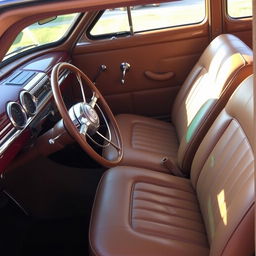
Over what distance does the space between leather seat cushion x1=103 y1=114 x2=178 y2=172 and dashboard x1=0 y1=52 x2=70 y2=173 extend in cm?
43

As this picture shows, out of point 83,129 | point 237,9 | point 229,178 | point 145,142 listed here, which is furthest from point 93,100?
point 237,9

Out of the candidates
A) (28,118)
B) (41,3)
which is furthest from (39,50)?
(41,3)

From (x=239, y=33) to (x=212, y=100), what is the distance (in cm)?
91

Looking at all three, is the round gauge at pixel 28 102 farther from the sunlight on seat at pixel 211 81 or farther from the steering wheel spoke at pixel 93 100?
the sunlight on seat at pixel 211 81

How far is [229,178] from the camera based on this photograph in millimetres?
1508

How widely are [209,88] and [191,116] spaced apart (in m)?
0.18

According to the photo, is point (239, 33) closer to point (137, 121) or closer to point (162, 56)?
point (162, 56)

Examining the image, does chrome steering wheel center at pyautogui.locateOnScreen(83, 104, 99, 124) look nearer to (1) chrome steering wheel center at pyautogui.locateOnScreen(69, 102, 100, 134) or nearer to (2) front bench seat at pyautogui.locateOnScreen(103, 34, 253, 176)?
(1) chrome steering wheel center at pyautogui.locateOnScreen(69, 102, 100, 134)

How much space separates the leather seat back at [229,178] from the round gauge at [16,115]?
76cm

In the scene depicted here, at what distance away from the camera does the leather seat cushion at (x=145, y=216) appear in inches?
59.6

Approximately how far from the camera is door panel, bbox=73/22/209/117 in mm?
2748

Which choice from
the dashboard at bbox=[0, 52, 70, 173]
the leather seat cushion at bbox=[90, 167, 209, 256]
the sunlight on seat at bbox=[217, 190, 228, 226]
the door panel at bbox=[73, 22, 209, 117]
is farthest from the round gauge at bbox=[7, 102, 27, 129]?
the door panel at bbox=[73, 22, 209, 117]

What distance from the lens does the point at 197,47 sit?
2777 mm

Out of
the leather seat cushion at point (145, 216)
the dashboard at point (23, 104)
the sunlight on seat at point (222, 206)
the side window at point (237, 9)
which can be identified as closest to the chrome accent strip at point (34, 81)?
the dashboard at point (23, 104)
